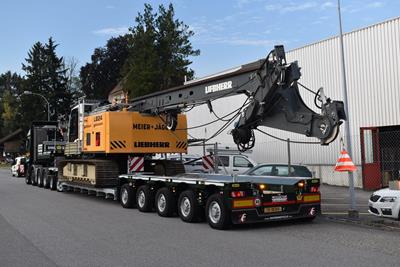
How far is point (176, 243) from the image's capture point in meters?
9.57

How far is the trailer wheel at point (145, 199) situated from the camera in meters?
14.6

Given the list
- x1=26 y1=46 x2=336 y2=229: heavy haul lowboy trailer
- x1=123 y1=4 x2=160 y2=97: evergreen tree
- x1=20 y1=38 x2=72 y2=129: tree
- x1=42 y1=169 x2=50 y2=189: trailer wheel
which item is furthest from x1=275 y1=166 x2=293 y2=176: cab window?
x1=20 y1=38 x2=72 y2=129: tree

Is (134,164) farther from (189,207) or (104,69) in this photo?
(104,69)

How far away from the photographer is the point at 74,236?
10445 millimetres

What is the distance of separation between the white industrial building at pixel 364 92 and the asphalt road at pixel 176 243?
10891 millimetres

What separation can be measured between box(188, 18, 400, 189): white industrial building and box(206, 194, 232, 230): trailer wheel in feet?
40.9

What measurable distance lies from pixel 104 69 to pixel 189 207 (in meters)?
70.8

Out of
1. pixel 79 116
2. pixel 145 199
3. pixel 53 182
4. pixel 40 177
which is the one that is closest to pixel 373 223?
pixel 145 199

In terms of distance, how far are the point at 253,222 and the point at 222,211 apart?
92 cm

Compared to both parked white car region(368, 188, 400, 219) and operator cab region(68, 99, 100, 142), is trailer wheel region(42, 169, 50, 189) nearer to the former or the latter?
operator cab region(68, 99, 100, 142)

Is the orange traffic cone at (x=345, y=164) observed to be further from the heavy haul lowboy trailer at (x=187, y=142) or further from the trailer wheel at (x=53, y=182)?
the trailer wheel at (x=53, y=182)

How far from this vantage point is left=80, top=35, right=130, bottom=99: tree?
79.3 metres

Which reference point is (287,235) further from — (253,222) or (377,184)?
(377,184)

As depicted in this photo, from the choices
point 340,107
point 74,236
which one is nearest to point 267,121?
point 340,107
